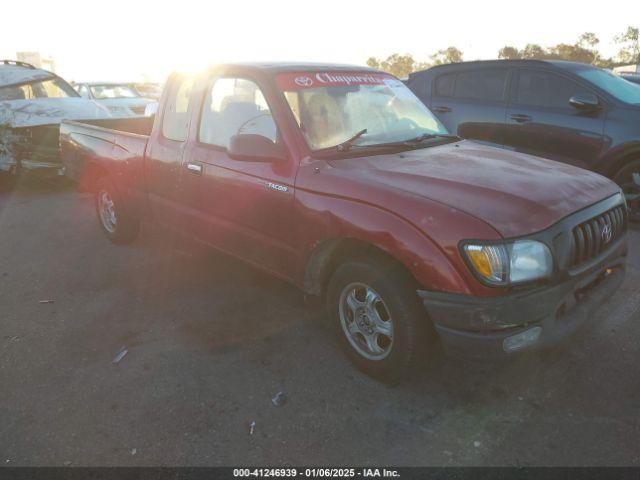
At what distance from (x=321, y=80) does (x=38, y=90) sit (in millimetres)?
7321

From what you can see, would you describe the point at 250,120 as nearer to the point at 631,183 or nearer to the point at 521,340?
the point at 521,340

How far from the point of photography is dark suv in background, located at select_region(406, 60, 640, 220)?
5523mm

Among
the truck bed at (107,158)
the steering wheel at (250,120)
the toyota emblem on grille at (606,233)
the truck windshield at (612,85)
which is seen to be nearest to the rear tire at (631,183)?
the truck windshield at (612,85)

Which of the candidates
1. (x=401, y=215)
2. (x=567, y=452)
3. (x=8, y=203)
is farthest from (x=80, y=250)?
(x=567, y=452)

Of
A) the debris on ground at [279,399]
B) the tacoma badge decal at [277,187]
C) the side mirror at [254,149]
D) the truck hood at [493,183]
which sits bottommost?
the debris on ground at [279,399]

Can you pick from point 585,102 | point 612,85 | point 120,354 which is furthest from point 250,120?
point 612,85

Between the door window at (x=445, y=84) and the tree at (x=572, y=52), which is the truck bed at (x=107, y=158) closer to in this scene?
the door window at (x=445, y=84)

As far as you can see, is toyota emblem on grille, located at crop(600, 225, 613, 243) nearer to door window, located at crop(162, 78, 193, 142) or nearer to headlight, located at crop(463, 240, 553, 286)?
headlight, located at crop(463, 240, 553, 286)

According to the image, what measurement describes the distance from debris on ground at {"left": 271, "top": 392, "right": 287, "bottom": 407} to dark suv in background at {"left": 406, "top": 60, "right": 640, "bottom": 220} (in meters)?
4.51

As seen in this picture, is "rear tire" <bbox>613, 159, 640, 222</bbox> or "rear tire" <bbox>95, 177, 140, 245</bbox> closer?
"rear tire" <bbox>95, 177, 140, 245</bbox>

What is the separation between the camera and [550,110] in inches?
235

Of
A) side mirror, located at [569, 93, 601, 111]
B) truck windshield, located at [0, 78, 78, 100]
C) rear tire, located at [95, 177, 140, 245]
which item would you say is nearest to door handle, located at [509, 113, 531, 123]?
side mirror, located at [569, 93, 601, 111]

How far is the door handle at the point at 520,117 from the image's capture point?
6.12m

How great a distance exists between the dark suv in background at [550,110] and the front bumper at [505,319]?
11.8 ft
